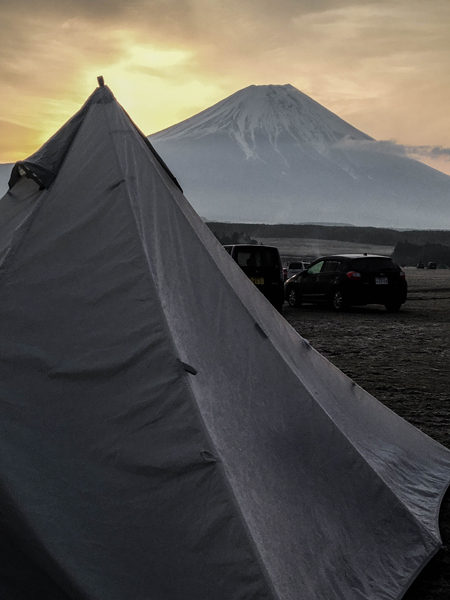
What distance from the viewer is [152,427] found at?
10.2ft

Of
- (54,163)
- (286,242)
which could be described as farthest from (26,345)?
(286,242)

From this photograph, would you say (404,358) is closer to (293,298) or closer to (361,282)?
(361,282)

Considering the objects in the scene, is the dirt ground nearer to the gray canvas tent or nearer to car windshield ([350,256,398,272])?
the gray canvas tent

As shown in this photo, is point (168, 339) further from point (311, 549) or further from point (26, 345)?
point (311, 549)

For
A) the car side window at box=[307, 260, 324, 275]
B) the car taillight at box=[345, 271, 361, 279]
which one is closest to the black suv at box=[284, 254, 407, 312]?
the car taillight at box=[345, 271, 361, 279]

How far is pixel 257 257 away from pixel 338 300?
3098mm

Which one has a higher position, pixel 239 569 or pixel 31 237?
pixel 31 237

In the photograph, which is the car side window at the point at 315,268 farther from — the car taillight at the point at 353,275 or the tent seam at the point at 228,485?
the tent seam at the point at 228,485

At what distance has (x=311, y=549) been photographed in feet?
10.3

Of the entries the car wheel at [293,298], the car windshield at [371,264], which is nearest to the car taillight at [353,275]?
the car windshield at [371,264]

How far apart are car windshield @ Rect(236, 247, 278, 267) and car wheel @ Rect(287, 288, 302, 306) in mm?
3490

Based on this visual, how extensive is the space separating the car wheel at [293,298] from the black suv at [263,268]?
3.42 m

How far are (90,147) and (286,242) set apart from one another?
124 meters

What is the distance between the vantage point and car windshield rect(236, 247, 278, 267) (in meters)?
16.1
